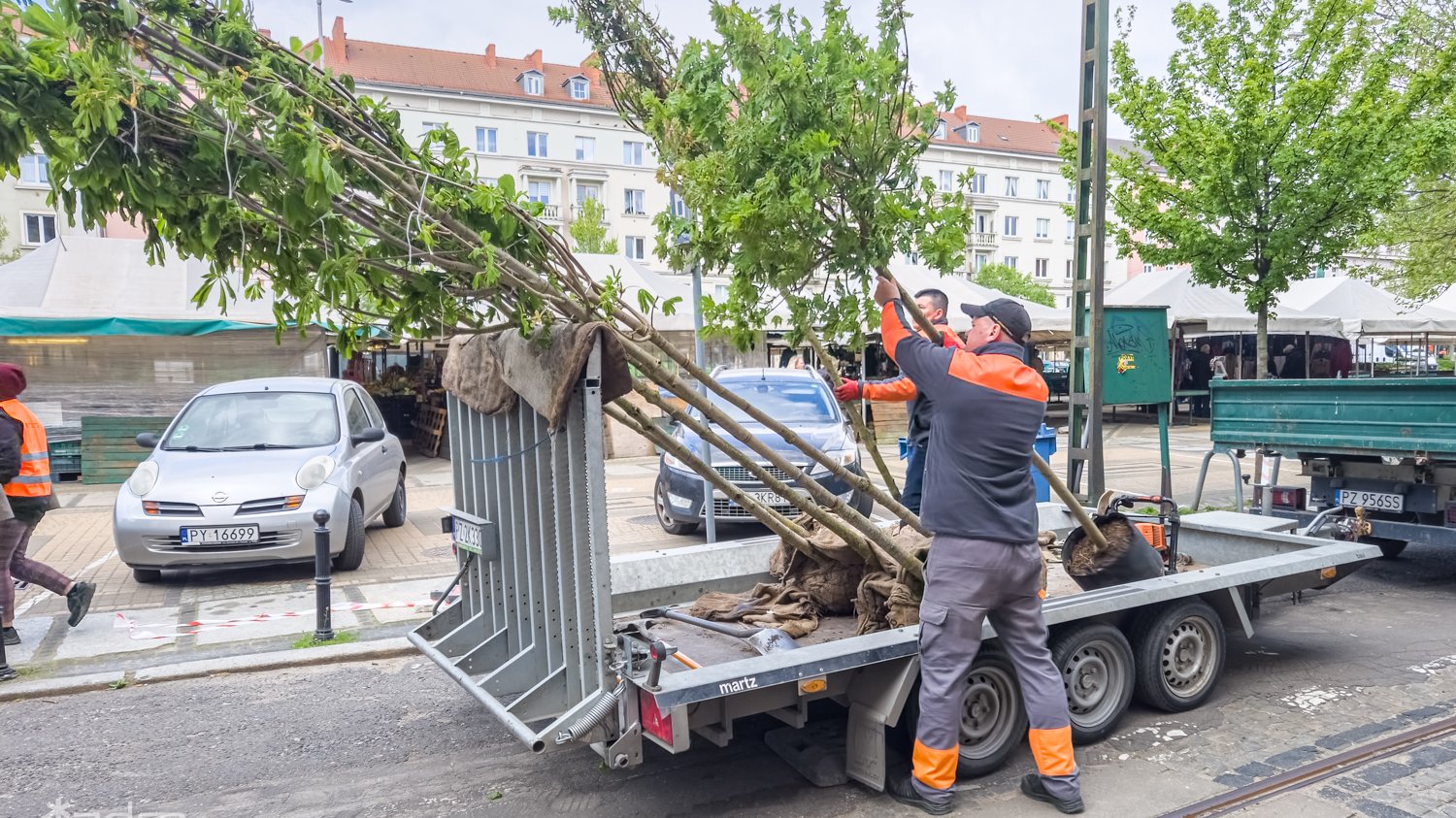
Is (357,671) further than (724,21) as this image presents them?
Yes

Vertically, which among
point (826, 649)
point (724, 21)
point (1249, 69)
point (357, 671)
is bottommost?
point (357, 671)

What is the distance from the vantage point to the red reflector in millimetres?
3584

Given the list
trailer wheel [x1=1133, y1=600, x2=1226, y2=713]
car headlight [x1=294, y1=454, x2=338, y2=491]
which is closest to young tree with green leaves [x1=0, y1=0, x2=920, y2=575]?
trailer wheel [x1=1133, y1=600, x2=1226, y2=713]

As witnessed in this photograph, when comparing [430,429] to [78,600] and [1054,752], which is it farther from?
[1054,752]

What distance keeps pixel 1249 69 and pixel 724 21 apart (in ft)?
36.4

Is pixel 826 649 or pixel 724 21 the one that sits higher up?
pixel 724 21

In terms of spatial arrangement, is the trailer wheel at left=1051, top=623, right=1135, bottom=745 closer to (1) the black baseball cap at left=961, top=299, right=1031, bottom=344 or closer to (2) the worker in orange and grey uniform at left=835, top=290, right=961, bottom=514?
(2) the worker in orange and grey uniform at left=835, top=290, right=961, bottom=514

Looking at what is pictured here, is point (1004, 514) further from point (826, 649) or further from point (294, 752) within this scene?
point (294, 752)

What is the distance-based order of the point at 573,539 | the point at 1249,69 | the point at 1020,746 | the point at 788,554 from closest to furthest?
the point at 573,539, the point at 1020,746, the point at 788,554, the point at 1249,69

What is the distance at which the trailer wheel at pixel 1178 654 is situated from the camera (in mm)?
4969

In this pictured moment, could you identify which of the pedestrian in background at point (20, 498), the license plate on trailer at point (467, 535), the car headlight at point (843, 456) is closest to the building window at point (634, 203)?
the car headlight at point (843, 456)

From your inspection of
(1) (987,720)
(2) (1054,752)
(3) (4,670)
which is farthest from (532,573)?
(3) (4,670)

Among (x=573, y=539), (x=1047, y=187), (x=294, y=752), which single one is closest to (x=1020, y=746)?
(x=573, y=539)

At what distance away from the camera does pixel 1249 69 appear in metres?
12.5
